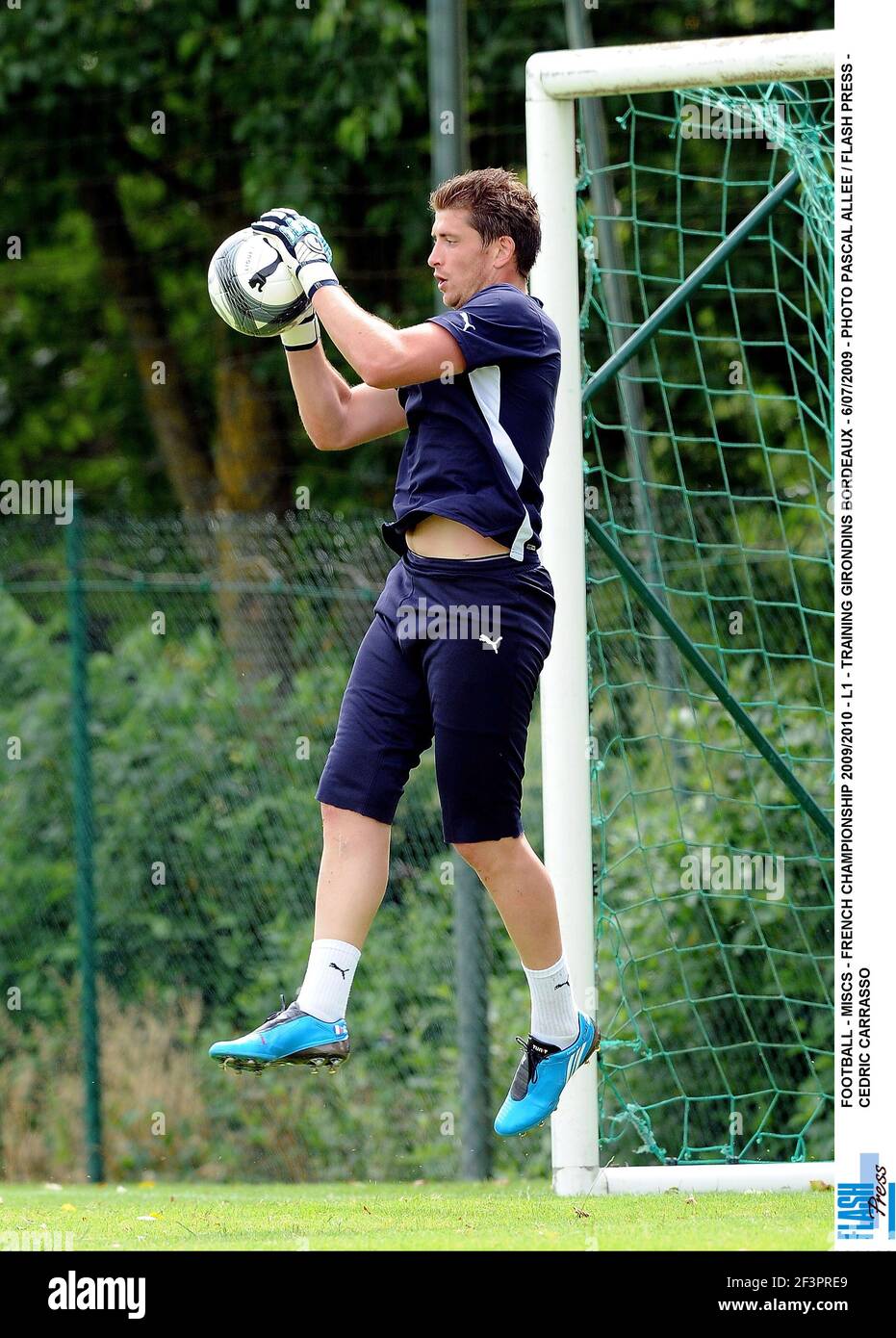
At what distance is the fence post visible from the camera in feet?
24.3

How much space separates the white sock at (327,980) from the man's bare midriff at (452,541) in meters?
0.89

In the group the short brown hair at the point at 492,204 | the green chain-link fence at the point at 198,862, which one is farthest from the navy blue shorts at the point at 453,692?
the green chain-link fence at the point at 198,862

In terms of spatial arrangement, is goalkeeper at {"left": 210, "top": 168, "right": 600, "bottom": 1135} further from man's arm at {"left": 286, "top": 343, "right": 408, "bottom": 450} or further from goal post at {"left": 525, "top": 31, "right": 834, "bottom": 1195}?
goal post at {"left": 525, "top": 31, "right": 834, "bottom": 1195}

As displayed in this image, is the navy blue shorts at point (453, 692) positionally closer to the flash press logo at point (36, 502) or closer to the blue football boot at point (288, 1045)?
the blue football boot at point (288, 1045)

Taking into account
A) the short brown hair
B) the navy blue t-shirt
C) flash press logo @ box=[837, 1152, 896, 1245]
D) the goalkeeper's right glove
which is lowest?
flash press logo @ box=[837, 1152, 896, 1245]

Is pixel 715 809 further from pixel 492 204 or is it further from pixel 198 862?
→ pixel 492 204

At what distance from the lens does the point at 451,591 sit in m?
3.87

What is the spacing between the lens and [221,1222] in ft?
13.4

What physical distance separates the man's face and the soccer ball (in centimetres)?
36

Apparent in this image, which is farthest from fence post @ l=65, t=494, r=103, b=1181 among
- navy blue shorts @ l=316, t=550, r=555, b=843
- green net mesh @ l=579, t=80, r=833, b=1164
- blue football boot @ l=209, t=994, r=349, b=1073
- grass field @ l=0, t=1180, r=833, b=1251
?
blue football boot @ l=209, t=994, r=349, b=1073

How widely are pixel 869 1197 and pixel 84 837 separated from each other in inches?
200

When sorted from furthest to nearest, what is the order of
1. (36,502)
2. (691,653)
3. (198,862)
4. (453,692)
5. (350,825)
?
(36,502) < (198,862) < (691,653) < (350,825) < (453,692)

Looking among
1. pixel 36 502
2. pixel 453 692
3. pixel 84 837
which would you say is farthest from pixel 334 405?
pixel 36 502
